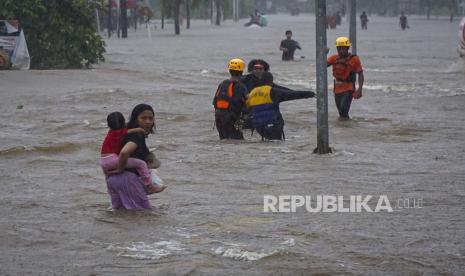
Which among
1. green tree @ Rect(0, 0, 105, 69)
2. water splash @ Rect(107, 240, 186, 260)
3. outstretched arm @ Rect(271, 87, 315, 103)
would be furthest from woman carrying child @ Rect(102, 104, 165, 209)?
green tree @ Rect(0, 0, 105, 69)

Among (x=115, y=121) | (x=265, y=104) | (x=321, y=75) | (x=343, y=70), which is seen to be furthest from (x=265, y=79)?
(x=115, y=121)

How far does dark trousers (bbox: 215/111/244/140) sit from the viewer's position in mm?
14812

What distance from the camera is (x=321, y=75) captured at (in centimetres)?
1368

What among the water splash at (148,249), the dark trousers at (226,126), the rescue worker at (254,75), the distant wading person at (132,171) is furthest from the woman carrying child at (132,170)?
the rescue worker at (254,75)

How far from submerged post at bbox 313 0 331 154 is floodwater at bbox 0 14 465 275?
1.03ft

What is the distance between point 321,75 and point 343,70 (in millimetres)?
3634

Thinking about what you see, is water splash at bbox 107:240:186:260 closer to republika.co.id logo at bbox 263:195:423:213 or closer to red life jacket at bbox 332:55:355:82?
republika.co.id logo at bbox 263:195:423:213

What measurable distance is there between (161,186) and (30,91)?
44.6 feet

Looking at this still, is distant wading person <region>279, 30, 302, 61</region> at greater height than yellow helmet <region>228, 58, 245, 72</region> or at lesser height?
lesser

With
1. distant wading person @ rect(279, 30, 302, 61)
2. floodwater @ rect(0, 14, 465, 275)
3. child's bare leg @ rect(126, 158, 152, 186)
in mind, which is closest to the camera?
floodwater @ rect(0, 14, 465, 275)

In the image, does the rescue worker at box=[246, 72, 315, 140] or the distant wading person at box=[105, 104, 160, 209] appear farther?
the rescue worker at box=[246, 72, 315, 140]

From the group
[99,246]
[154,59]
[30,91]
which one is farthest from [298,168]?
[154,59]

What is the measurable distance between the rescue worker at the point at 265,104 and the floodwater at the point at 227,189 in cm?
33

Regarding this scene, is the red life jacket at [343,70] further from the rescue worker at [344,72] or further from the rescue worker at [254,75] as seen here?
the rescue worker at [254,75]
